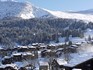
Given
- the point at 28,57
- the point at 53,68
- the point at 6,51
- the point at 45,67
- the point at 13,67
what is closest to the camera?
the point at 53,68

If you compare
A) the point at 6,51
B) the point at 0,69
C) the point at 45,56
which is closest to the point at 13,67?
the point at 0,69

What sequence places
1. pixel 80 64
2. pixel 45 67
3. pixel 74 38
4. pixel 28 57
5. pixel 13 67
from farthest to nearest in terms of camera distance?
pixel 74 38, pixel 28 57, pixel 13 67, pixel 45 67, pixel 80 64

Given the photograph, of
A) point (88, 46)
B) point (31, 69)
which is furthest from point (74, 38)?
point (31, 69)

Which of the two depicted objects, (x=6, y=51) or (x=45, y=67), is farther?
(x=6, y=51)

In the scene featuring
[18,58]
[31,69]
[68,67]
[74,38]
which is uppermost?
[68,67]

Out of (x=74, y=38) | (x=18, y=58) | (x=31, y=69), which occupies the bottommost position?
(x=74, y=38)

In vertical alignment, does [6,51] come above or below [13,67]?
below

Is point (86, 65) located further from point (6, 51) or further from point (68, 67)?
point (6, 51)

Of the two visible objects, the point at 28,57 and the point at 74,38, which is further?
the point at 74,38

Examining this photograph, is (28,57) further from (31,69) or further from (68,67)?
(68,67)
